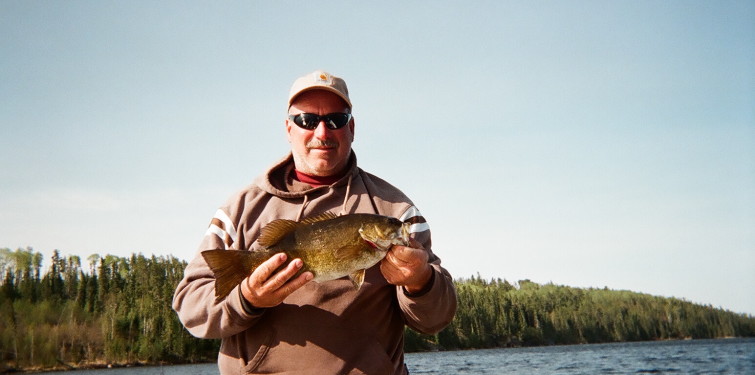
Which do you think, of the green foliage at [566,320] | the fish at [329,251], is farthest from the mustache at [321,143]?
the green foliage at [566,320]

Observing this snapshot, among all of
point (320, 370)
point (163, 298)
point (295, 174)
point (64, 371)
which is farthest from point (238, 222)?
point (163, 298)

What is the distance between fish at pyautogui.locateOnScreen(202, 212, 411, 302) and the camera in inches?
137

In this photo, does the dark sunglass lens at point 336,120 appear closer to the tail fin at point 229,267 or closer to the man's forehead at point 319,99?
the man's forehead at point 319,99

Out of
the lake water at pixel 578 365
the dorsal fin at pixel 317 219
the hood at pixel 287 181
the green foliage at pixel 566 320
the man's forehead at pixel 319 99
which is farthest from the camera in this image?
the green foliage at pixel 566 320

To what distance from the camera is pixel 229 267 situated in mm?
3533

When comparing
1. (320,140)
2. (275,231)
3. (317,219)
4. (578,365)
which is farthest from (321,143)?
(578,365)

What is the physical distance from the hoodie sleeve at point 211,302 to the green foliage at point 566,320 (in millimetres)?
118061

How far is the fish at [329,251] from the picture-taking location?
3471mm

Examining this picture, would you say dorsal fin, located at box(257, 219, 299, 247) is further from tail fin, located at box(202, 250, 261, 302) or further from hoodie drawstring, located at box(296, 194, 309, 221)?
hoodie drawstring, located at box(296, 194, 309, 221)

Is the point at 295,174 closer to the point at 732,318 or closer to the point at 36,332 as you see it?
the point at 36,332

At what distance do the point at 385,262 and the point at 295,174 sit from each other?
4.78 feet

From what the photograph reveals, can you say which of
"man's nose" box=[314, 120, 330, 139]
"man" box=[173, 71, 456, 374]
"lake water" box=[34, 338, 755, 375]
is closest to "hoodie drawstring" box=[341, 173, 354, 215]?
"man" box=[173, 71, 456, 374]

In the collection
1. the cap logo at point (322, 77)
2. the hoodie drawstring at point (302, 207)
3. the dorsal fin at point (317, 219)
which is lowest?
the dorsal fin at point (317, 219)

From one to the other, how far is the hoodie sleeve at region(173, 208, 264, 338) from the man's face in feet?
2.55
